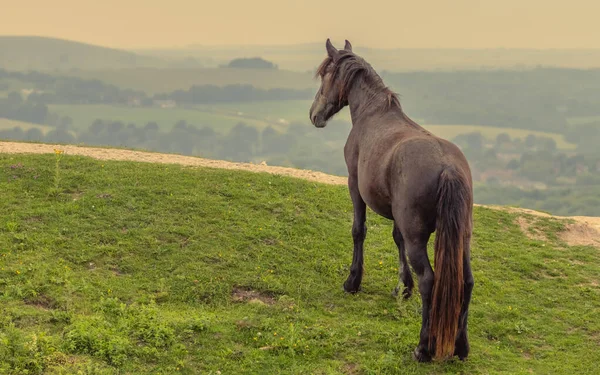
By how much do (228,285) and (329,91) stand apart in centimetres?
410

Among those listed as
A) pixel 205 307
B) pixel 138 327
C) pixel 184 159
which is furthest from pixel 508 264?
pixel 184 159

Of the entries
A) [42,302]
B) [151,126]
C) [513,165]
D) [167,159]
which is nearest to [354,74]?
[42,302]

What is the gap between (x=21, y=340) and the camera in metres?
7.18

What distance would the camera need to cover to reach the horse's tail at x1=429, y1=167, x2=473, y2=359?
280 inches

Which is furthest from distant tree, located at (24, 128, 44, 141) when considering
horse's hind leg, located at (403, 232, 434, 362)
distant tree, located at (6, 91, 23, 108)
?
horse's hind leg, located at (403, 232, 434, 362)

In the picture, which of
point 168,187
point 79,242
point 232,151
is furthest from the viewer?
point 232,151

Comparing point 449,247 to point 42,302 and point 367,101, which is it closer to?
point 367,101

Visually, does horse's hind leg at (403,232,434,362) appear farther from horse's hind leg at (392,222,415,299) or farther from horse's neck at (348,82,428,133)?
horse's hind leg at (392,222,415,299)

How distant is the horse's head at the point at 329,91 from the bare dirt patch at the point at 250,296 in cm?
346

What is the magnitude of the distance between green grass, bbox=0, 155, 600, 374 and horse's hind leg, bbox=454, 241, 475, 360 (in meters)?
0.20

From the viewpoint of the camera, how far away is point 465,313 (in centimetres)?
779

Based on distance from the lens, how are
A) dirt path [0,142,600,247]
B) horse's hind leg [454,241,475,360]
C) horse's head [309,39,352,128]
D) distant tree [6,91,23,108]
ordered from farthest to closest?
distant tree [6,91,23,108] < dirt path [0,142,600,247] < horse's head [309,39,352,128] < horse's hind leg [454,241,475,360]

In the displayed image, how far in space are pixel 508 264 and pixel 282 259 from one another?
501cm

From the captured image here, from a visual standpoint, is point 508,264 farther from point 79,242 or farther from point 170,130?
point 170,130
